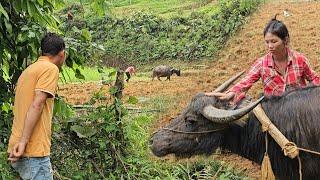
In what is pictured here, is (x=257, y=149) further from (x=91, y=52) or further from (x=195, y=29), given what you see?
(x=195, y=29)

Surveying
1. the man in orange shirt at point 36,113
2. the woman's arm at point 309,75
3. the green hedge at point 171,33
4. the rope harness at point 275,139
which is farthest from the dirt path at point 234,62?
the man in orange shirt at point 36,113

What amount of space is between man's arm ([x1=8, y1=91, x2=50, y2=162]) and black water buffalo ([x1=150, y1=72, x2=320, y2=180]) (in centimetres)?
119

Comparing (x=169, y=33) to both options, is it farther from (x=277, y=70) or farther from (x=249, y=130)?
(x=249, y=130)

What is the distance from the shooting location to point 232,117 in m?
3.84

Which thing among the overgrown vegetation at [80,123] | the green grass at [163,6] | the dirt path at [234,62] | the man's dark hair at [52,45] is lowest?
the green grass at [163,6]

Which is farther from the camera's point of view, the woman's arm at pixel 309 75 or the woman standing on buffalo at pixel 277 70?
the woman's arm at pixel 309 75

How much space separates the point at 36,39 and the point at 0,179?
0.97 m

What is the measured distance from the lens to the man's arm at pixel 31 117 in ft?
11.0

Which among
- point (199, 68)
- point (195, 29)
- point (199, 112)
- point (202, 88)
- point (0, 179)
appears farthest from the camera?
point (195, 29)

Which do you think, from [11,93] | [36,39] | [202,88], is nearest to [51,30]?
[36,39]

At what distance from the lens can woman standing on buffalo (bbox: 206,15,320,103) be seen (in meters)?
4.12

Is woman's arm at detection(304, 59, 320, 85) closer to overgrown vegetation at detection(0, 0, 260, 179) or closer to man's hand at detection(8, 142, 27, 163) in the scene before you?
overgrown vegetation at detection(0, 0, 260, 179)

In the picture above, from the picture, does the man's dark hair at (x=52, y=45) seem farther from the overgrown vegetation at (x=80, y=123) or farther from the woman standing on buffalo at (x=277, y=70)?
the woman standing on buffalo at (x=277, y=70)

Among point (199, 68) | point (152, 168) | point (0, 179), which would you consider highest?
point (0, 179)
